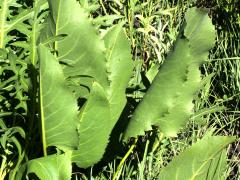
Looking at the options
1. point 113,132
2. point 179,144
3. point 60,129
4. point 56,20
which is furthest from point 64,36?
point 179,144

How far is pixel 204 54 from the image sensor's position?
154cm

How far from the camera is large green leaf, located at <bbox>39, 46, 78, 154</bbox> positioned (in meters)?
1.35

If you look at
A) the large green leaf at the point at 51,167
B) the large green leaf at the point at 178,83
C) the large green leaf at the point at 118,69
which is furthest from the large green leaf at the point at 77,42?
the large green leaf at the point at 51,167

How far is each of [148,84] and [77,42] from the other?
0.32 metres

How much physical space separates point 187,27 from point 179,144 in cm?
66

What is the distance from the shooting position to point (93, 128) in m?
1.55

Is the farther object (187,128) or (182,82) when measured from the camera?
(187,128)

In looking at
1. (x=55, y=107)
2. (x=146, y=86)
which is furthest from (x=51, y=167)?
(x=146, y=86)

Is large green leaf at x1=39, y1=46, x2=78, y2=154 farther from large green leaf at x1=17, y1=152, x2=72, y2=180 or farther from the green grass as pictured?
the green grass

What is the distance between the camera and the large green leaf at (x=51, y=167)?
1.38 meters

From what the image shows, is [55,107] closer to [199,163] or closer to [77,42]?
[77,42]

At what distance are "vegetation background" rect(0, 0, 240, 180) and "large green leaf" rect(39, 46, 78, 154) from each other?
12cm

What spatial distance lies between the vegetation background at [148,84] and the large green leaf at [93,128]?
67 millimetres

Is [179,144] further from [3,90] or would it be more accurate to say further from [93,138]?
[3,90]
